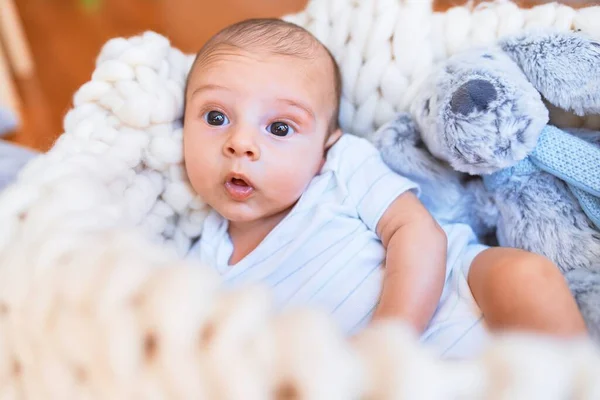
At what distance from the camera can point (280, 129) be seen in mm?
687

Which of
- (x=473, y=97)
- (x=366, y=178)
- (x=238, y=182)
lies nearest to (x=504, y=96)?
(x=473, y=97)

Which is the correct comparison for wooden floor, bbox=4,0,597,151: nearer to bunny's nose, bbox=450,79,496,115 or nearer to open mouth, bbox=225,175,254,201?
open mouth, bbox=225,175,254,201

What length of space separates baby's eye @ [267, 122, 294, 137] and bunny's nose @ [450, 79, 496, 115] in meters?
0.20

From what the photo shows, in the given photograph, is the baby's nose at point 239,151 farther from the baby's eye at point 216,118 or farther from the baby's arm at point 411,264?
the baby's arm at point 411,264

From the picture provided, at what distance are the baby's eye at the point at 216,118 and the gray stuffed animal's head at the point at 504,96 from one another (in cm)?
23

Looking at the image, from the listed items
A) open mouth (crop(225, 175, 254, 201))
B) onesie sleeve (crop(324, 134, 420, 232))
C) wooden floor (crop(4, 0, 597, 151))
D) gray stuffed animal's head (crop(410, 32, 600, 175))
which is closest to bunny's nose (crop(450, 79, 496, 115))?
gray stuffed animal's head (crop(410, 32, 600, 175))

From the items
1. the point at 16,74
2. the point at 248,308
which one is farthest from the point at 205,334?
the point at 16,74

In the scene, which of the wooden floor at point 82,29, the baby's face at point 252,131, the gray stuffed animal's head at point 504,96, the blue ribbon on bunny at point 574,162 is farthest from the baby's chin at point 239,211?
the wooden floor at point 82,29

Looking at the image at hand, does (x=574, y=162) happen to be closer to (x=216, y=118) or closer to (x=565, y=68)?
(x=565, y=68)

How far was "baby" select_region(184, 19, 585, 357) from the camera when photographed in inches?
23.8

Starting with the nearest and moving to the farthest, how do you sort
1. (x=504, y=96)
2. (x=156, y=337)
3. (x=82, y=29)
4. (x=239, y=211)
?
(x=156, y=337), (x=504, y=96), (x=239, y=211), (x=82, y=29)

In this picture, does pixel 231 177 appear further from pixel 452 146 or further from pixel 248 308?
pixel 248 308

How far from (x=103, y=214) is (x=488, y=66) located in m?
0.43

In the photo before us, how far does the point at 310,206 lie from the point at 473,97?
0.23 meters
